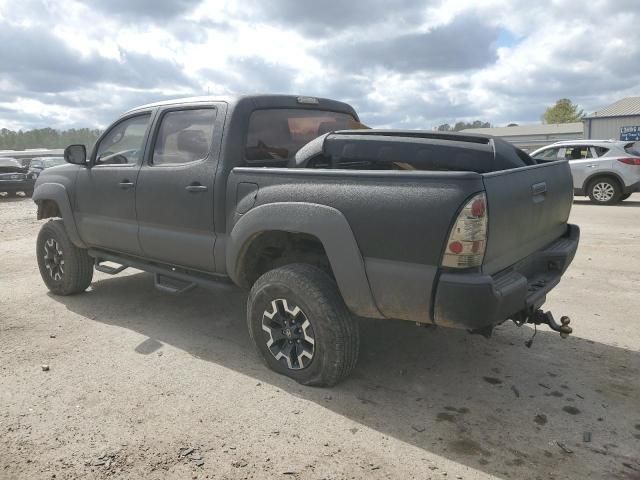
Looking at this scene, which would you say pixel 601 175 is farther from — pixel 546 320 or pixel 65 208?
pixel 65 208

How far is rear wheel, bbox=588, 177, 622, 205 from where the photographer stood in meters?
13.1

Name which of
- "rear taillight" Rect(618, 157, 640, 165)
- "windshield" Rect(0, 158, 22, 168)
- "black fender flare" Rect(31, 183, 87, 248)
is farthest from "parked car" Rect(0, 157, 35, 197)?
"rear taillight" Rect(618, 157, 640, 165)

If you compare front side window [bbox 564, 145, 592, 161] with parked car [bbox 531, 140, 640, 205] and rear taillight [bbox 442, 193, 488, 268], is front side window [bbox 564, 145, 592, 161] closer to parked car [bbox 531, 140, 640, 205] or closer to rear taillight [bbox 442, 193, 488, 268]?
parked car [bbox 531, 140, 640, 205]

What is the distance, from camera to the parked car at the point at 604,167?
12.9 m

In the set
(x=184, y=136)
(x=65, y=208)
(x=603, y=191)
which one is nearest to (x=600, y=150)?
(x=603, y=191)

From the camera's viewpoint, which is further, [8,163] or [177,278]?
[8,163]

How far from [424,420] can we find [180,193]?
2.40m

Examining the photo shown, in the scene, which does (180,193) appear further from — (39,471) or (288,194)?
(39,471)

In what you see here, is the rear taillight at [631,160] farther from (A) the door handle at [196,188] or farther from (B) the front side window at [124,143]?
(A) the door handle at [196,188]

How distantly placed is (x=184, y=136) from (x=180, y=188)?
474 mm

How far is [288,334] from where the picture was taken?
11.5 ft

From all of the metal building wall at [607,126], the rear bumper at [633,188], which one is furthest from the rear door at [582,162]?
the metal building wall at [607,126]

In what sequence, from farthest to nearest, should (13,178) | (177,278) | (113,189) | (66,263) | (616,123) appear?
(616,123), (13,178), (66,263), (113,189), (177,278)

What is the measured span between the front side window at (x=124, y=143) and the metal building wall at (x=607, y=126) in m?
39.2
